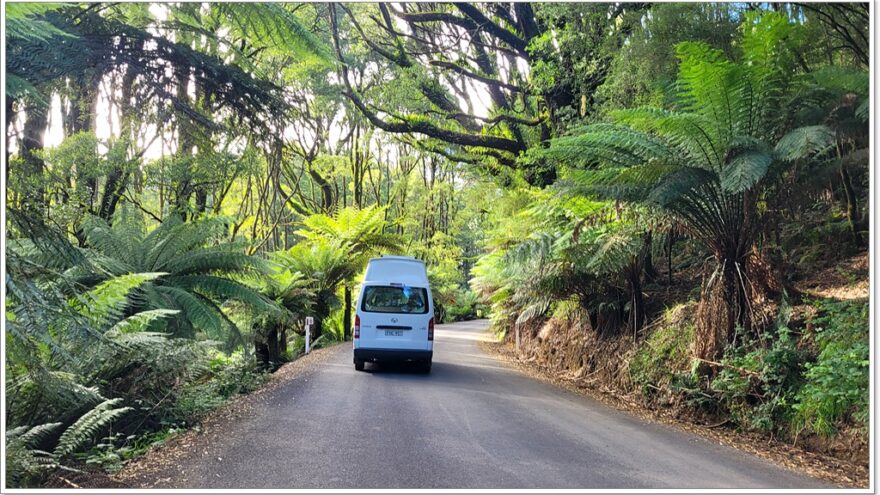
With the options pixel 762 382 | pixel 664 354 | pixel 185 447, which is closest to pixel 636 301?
pixel 664 354

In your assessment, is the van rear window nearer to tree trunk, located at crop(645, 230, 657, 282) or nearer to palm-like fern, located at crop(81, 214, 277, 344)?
palm-like fern, located at crop(81, 214, 277, 344)

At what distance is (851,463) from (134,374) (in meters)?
7.17

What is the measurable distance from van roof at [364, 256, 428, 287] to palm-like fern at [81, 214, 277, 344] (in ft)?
8.25

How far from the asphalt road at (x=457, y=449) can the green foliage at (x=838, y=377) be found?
80 cm

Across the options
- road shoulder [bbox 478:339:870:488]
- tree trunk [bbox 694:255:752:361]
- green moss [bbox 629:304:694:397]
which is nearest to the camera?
road shoulder [bbox 478:339:870:488]

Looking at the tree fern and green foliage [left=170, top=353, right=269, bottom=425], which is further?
green foliage [left=170, top=353, right=269, bottom=425]

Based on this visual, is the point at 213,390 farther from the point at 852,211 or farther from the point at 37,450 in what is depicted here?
the point at 852,211

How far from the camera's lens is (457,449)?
4.97 meters

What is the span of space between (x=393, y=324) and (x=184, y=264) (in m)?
3.80

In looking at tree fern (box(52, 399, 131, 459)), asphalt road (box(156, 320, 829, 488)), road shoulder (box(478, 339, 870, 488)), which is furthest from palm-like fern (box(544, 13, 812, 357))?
tree fern (box(52, 399, 131, 459))

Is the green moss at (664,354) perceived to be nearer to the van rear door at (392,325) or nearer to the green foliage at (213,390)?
Result: the van rear door at (392,325)

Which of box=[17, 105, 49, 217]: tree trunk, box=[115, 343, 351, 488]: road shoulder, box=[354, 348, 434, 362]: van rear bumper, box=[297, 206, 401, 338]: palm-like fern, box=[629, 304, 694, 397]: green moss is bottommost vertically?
box=[115, 343, 351, 488]: road shoulder

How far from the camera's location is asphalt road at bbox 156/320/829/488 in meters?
4.18

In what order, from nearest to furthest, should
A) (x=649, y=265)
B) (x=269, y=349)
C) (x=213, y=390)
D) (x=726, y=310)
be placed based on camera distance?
(x=726, y=310)
(x=213, y=390)
(x=649, y=265)
(x=269, y=349)
